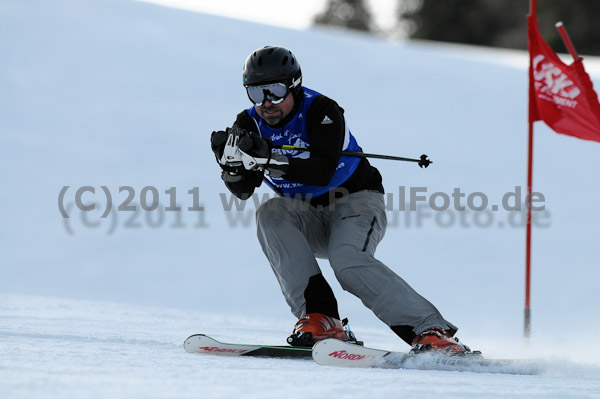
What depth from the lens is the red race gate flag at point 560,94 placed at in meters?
5.51

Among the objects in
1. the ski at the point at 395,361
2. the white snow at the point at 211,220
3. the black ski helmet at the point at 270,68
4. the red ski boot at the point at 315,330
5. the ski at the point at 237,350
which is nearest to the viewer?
the white snow at the point at 211,220

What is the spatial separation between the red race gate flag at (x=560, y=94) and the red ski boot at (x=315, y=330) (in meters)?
2.50

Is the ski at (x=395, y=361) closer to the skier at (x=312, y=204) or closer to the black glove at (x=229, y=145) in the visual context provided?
the skier at (x=312, y=204)

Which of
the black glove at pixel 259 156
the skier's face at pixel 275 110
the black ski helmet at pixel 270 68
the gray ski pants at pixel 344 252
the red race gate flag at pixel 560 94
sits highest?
the red race gate flag at pixel 560 94

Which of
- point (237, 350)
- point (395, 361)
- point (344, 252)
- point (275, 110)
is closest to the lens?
point (395, 361)

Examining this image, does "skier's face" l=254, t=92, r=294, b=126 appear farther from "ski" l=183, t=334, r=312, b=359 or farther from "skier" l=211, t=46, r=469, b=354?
"ski" l=183, t=334, r=312, b=359

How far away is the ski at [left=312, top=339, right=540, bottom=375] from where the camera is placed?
3473mm

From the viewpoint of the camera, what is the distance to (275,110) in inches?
159

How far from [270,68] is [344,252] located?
3.13ft

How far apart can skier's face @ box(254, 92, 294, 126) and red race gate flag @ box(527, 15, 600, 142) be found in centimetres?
234

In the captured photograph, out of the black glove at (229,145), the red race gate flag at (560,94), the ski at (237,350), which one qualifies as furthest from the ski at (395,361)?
the red race gate flag at (560,94)

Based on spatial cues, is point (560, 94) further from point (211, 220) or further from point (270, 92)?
point (211, 220)

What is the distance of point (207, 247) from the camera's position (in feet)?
26.7

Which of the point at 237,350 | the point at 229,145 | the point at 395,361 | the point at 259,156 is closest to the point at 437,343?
the point at 395,361
